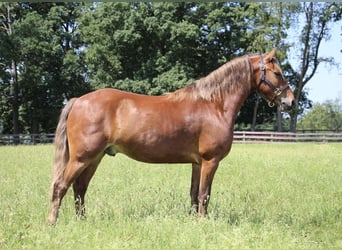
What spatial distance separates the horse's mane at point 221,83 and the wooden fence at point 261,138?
2280 cm

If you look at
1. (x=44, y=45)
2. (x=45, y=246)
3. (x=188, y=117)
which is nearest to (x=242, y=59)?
(x=188, y=117)

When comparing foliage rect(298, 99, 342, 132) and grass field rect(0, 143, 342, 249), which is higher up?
foliage rect(298, 99, 342, 132)

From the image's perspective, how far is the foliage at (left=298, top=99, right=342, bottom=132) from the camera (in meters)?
58.3

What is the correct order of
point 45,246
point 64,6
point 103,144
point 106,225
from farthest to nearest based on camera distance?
point 64,6, point 103,144, point 106,225, point 45,246

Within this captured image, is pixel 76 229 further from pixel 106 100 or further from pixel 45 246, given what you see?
pixel 106 100

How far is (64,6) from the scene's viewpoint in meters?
36.0

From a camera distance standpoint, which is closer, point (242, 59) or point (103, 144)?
point (103, 144)

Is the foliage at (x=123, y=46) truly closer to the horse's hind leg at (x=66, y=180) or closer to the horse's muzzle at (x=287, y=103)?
the horse's muzzle at (x=287, y=103)

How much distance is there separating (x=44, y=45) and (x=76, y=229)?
1163 inches

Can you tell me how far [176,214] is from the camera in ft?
17.8

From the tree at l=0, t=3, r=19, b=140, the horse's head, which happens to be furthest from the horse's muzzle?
the tree at l=0, t=3, r=19, b=140

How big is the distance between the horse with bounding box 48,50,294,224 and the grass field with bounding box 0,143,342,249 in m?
0.48

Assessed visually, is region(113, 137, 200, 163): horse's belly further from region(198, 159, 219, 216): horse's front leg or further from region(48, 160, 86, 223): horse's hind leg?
region(48, 160, 86, 223): horse's hind leg

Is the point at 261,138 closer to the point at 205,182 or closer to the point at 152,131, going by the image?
the point at 205,182
